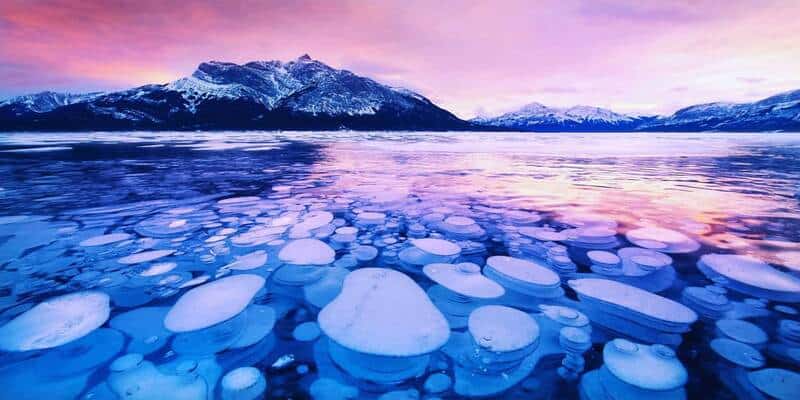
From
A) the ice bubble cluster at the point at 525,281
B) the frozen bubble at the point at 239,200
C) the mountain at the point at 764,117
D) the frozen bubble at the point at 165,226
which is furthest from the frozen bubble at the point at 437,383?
the mountain at the point at 764,117

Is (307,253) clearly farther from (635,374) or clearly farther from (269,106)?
(269,106)

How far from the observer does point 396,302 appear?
2287 millimetres

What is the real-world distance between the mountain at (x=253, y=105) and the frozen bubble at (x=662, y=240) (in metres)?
106

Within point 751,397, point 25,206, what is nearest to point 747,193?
point 751,397

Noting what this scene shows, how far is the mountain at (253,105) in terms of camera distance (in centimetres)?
10144

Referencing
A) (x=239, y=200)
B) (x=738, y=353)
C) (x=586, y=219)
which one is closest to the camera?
(x=738, y=353)

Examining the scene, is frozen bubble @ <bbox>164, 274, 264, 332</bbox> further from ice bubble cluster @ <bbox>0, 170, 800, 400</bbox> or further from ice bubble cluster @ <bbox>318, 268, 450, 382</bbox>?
ice bubble cluster @ <bbox>318, 268, 450, 382</bbox>

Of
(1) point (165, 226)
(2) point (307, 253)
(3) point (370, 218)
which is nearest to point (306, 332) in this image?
(2) point (307, 253)

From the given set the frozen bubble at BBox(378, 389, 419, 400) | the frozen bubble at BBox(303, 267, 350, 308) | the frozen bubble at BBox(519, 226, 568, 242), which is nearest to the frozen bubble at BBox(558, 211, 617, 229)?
the frozen bubble at BBox(519, 226, 568, 242)

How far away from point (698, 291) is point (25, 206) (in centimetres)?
804

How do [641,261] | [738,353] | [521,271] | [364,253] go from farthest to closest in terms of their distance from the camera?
[364,253], [641,261], [521,271], [738,353]

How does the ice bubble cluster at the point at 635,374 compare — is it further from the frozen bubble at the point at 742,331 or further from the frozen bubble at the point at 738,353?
the frozen bubble at the point at 742,331

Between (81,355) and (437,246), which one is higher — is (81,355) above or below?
below

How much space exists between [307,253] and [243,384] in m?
1.56
